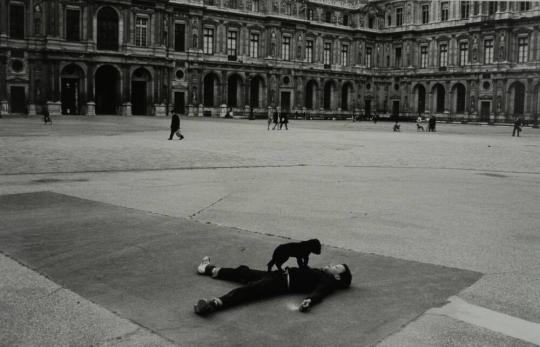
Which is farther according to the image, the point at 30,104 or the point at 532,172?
the point at 30,104

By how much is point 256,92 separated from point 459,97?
77.5 ft

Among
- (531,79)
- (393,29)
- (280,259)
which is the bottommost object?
(280,259)

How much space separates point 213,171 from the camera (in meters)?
14.5

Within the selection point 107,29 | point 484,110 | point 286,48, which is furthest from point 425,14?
point 107,29

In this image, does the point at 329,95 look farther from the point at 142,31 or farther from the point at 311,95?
the point at 142,31

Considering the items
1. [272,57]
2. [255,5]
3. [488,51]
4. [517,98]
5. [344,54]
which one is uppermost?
[255,5]

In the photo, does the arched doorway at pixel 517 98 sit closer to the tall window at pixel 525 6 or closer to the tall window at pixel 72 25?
the tall window at pixel 525 6

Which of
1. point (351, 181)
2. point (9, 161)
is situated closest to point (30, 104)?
point (9, 161)

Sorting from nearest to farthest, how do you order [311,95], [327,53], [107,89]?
[107,89], [311,95], [327,53]

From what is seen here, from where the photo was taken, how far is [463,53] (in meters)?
65.6

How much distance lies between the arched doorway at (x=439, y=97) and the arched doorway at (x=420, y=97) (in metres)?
1.75

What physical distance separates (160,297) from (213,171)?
31.0 feet

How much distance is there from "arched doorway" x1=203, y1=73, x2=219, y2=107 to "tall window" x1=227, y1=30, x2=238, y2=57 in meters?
3.23

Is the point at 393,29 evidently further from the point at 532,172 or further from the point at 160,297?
the point at 160,297
